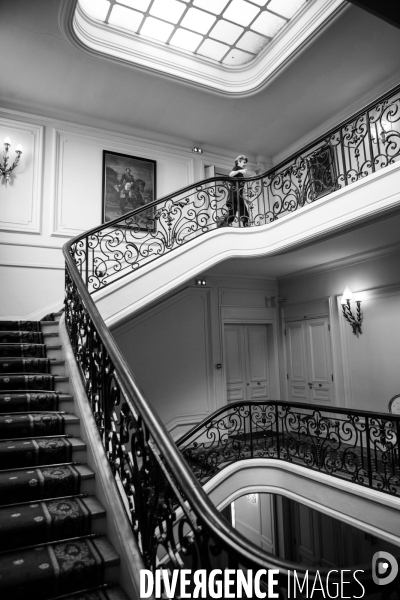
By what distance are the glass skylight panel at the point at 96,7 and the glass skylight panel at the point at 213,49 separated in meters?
1.68

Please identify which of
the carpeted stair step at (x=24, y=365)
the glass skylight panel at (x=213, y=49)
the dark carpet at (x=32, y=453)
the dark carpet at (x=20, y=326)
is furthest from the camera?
the glass skylight panel at (x=213, y=49)

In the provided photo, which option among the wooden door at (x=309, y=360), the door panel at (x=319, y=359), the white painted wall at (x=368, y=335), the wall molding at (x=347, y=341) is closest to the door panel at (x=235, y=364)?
the wooden door at (x=309, y=360)

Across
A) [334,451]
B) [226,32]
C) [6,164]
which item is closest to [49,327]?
[6,164]

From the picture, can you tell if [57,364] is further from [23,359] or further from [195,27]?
[195,27]

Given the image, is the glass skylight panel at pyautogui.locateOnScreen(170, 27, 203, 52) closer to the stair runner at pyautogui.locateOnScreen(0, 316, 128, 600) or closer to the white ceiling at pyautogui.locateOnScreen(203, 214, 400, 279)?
the white ceiling at pyautogui.locateOnScreen(203, 214, 400, 279)

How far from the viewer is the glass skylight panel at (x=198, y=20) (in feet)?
21.2

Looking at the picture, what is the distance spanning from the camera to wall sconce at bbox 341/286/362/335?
24.1ft

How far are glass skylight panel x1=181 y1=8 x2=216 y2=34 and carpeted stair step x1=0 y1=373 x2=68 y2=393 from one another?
5.94m

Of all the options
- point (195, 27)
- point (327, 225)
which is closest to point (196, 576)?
point (327, 225)

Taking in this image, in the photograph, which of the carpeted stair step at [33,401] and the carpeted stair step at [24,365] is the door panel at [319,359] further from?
the carpeted stair step at [33,401]

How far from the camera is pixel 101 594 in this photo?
6.52ft

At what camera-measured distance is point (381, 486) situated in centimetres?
497

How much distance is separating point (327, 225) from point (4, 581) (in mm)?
4913

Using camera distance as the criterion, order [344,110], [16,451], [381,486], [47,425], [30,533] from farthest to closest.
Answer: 1. [344,110]
2. [381,486]
3. [47,425]
4. [16,451]
5. [30,533]
